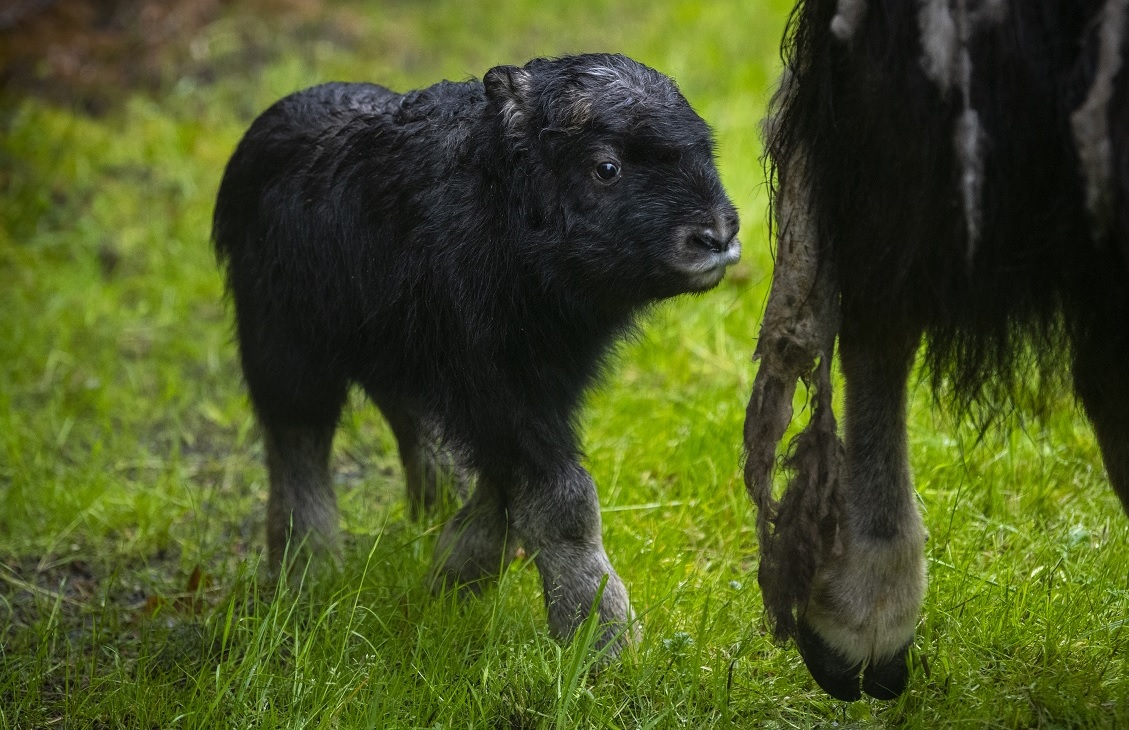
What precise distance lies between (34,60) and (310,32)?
8.28 feet

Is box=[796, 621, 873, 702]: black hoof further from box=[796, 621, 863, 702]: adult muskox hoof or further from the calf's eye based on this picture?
the calf's eye

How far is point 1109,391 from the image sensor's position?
3.00 meters

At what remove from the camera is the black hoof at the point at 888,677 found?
3.30 m

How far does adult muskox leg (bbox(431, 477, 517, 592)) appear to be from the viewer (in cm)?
409

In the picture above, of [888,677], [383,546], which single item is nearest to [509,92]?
[383,546]

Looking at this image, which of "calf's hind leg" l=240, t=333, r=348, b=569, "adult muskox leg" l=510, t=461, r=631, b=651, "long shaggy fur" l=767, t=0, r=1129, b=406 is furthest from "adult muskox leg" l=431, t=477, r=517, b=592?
"long shaggy fur" l=767, t=0, r=1129, b=406

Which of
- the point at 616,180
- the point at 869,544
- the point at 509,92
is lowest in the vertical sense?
the point at 869,544

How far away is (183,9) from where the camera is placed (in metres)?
10.0

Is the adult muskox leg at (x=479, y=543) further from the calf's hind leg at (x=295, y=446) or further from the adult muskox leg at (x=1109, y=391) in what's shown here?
the adult muskox leg at (x=1109, y=391)

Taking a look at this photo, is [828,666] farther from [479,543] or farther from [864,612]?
[479,543]

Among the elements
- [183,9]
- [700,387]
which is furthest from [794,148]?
[183,9]

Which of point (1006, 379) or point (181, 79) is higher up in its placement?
point (181, 79)

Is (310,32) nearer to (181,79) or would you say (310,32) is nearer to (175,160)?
(181,79)

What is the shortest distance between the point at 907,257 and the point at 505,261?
1.31 meters
